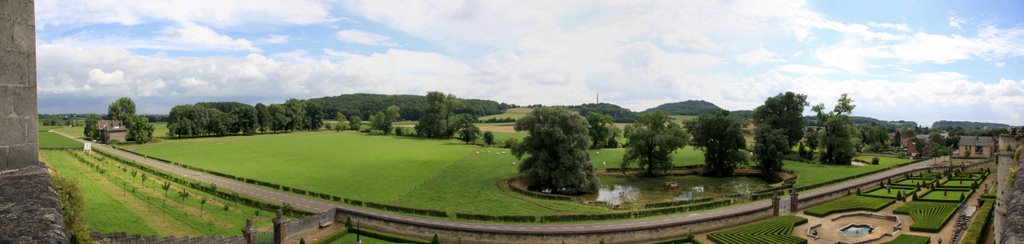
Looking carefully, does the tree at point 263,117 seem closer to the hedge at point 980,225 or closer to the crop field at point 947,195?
the crop field at point 947,195

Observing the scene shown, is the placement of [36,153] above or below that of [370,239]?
above

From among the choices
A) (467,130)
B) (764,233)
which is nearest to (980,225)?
(764,233)

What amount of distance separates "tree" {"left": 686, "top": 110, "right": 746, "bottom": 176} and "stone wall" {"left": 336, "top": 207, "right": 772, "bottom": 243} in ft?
91.6

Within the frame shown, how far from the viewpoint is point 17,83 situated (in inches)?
274

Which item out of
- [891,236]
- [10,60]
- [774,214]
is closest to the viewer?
[10,60]

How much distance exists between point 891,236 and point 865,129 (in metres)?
99.6

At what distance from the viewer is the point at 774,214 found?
135 feet

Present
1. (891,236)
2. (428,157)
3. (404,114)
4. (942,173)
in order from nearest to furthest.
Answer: (891,236) < (942,173) < (428,157) < (404,114)

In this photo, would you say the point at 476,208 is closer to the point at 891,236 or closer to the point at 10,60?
the point at 891,236

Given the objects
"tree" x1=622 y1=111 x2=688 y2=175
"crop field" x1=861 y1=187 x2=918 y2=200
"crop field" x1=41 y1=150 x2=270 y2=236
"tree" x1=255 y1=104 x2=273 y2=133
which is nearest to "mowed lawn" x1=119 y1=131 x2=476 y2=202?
"crop field" x1=41 y1=150 x2=270 y2=236

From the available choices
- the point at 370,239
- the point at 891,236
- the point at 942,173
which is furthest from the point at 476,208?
the point at 942,173

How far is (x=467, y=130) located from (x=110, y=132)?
6913 centimetres

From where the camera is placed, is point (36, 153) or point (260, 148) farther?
point (260, 148)

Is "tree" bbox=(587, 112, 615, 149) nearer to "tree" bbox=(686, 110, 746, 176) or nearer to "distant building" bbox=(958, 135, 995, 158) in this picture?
"tree" bbox=(686, 110, 746, 176)
